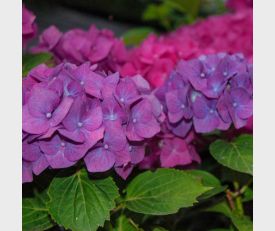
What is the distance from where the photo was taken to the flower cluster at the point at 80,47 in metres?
1.10

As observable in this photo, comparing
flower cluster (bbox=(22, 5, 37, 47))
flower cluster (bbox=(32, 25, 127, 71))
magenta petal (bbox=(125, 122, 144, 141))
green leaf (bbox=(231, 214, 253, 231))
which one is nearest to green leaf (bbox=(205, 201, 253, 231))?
green leaf (bbox=(231, 214, 253, 231))

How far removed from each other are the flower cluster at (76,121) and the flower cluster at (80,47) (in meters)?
0.28

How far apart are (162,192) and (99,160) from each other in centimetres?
14

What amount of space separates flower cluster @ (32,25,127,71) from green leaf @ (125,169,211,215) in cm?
29

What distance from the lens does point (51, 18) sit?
2.06m

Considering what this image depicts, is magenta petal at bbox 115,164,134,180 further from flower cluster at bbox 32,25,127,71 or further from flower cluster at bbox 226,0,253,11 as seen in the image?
flower cluster at bbox 226,0,253,11

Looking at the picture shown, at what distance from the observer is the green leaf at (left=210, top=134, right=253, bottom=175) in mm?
934

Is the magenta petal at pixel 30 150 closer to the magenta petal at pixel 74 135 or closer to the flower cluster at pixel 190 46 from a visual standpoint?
the magenta petal at pixel 74 135

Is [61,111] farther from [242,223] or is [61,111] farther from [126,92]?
[242,223]

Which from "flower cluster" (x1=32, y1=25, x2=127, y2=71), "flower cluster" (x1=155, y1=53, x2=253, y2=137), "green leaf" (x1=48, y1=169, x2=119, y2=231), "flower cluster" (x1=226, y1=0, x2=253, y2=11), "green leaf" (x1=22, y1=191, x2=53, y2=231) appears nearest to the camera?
"green leaf" (x1=48, y1=169, x2=119, y2=231)

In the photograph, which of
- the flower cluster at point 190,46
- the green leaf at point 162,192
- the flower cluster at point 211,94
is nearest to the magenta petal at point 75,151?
the green leaf at point 162,192

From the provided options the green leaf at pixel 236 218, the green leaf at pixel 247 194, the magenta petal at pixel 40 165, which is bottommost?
the green leaf at pixel 236 218

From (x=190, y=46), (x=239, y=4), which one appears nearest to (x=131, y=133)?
(x=190, y=46)

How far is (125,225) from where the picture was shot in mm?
867
